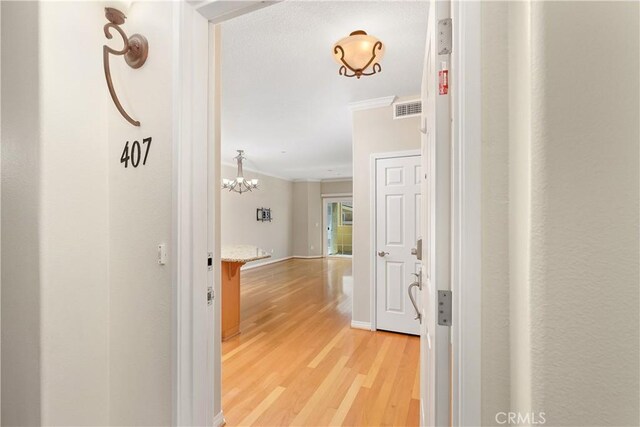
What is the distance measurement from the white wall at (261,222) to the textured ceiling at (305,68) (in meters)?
2.40

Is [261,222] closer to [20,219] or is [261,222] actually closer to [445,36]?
[20,219]

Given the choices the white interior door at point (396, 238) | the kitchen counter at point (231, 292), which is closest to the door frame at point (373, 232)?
the white interior door at point (396, 238)

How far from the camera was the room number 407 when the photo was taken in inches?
49.4

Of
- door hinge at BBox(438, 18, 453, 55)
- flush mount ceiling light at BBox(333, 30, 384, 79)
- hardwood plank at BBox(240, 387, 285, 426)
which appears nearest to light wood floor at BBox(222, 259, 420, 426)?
hardwood plank at BBox(240, 387, 285, 426)

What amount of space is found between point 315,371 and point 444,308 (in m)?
2.06

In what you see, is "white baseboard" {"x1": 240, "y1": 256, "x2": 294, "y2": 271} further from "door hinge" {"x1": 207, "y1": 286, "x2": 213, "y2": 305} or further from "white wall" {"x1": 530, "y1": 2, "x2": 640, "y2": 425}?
"white wall" {"x1": 530, "y1": 2, "x2": 640, "y2": 425}

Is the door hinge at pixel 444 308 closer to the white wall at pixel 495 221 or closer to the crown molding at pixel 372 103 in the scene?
the white wall at pixel 495 221

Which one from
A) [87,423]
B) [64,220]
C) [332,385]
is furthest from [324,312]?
[64,220]

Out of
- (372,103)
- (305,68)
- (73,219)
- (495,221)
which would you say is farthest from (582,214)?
(372,103)

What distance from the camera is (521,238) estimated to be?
644 mm

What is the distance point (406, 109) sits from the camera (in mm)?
3367

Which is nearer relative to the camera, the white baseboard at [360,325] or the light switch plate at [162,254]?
the light switch plate at [162,254]

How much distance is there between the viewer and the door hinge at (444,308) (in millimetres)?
820

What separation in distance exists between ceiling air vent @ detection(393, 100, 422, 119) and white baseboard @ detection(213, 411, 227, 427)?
10.5 ft
